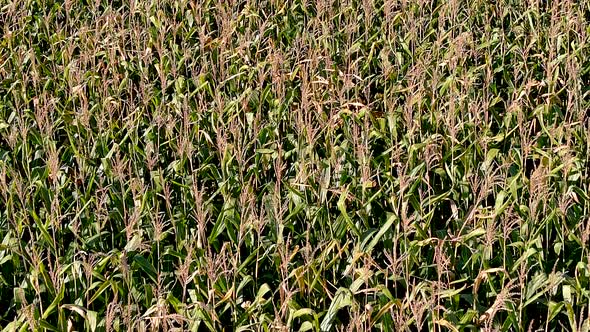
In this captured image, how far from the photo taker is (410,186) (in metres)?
4.55

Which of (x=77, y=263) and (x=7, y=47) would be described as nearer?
(x=77, y=263)

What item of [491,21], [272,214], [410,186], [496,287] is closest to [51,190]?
[272,214]

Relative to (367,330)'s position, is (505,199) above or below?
below

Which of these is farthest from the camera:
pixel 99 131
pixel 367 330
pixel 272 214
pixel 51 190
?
pixel 99 131

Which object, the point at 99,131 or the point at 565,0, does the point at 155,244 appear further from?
the point at 565,0

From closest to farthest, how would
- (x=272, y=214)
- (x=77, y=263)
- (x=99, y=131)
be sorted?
(x=77, y=263), (x=272, y=214), (x=99, y=131)

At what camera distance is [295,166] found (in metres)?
4.79

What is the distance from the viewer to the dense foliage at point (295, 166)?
12.5 ft

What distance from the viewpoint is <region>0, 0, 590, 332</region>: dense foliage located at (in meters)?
3.80

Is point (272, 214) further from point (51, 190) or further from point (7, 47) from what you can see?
point (7, 47)

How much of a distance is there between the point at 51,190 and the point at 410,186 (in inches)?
62.0

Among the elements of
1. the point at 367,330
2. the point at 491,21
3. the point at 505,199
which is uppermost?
the point at 367,330

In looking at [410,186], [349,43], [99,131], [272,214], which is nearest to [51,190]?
[99,131]

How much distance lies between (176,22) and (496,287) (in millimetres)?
3743
